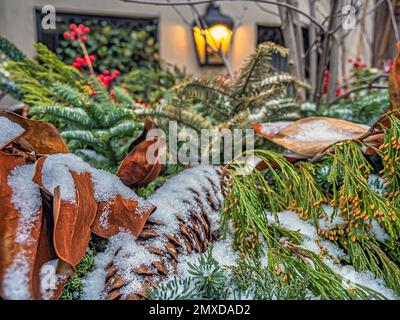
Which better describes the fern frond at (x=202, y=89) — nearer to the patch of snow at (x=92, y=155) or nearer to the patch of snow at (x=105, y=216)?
the patch of snow at (x=92, y=155)

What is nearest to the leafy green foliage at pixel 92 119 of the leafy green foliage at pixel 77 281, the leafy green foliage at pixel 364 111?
the leafy green foliage at pixel 77 281

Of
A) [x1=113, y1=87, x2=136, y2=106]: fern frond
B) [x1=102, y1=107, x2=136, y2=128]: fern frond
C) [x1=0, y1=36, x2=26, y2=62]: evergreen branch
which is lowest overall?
[x1=102, y1=107, x2=136, y2=128]: fern frond

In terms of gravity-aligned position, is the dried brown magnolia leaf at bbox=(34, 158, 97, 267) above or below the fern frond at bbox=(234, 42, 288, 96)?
below

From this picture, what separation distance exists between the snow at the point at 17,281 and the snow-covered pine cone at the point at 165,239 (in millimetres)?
90

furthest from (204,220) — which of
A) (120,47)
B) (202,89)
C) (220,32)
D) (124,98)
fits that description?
(120,47)

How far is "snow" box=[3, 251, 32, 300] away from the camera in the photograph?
13.1 inches

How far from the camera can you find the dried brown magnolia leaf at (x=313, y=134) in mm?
576

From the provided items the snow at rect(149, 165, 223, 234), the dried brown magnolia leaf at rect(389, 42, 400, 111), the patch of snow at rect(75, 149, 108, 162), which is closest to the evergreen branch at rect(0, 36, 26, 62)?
the patch of snow at rect(75, 149, 108, 162)

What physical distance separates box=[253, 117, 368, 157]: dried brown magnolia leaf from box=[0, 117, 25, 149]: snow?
→ 36 cm

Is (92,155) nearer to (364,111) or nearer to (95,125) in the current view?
(95,125)

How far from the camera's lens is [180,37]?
2588 mm

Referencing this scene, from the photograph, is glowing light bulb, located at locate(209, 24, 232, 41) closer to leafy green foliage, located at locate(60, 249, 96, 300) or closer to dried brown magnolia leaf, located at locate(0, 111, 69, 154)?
dried brown magnolia leaf, located at locate(0, 111, 69, 154)

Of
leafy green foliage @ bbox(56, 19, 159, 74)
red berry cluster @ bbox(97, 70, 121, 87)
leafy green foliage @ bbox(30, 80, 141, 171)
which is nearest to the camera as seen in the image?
leafy green foliage @ bbox(30, 80, 141, 171)

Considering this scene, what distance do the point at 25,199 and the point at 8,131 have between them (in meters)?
0.11
